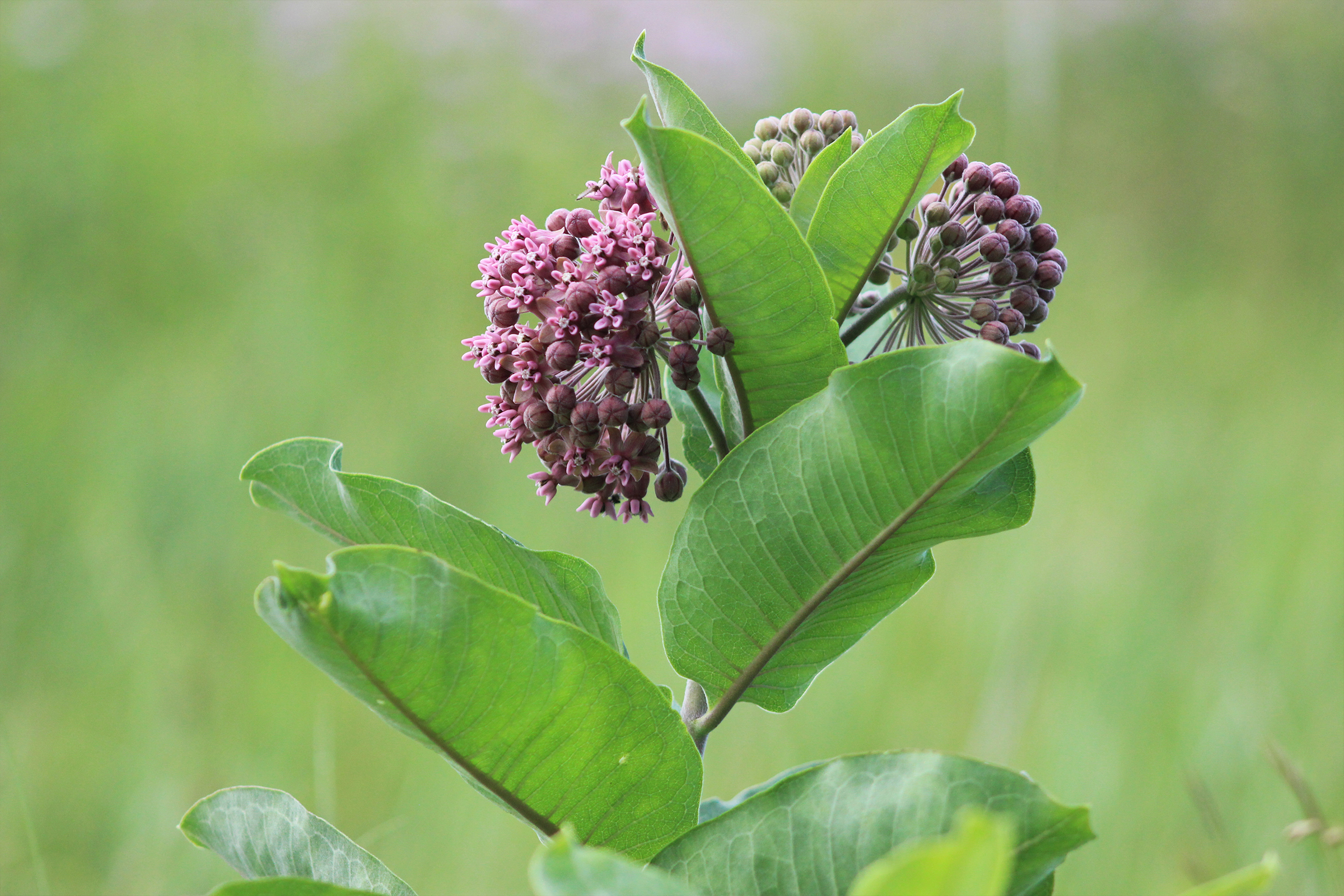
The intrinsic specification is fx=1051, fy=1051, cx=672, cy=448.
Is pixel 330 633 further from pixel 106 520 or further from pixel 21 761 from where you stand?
pixel 106 520

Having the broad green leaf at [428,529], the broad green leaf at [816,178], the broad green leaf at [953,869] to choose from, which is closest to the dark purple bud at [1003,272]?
the broad green leaf at [816,178]

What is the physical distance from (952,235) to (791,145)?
0.66 ft

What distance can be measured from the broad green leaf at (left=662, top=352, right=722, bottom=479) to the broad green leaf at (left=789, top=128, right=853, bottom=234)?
0.44ft

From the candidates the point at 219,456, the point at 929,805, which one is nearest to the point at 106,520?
the point at 219,456

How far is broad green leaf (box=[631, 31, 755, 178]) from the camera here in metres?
0.76

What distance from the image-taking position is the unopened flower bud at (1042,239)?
2.64ft

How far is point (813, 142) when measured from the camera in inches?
35.0

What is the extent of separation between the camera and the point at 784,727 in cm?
215

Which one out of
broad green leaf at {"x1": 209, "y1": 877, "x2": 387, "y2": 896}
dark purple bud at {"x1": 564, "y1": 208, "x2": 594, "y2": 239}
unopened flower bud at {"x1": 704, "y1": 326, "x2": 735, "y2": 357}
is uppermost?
dark purple bud at {"x1": 564, "y1": 208, "x2": 594, "y2": 239}

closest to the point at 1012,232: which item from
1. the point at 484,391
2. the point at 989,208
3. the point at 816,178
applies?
the point at 989,208

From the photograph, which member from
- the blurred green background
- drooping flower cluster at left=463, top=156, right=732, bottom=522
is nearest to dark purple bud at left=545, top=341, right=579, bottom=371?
drooping flower cluster at left=463, top=156, right=732, bottom=522

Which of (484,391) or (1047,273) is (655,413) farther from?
(484,391)

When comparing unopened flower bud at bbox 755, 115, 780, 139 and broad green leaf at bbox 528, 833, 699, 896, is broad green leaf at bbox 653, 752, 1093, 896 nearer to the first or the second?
broad green leaf at bbox 528, 833, 699, 896

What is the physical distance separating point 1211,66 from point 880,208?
3.94 metres
